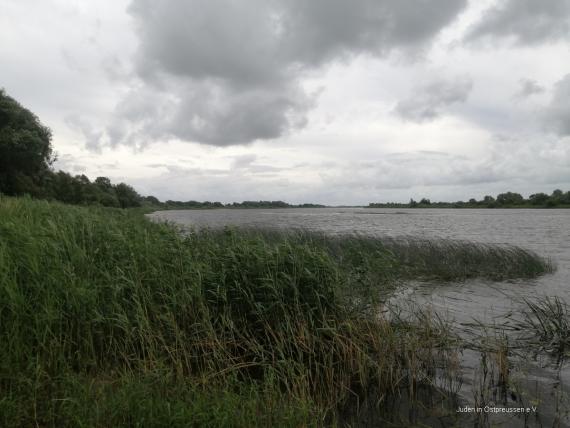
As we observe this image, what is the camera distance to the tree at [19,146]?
113 feet

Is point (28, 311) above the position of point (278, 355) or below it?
above

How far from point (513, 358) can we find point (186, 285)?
21.5 feet

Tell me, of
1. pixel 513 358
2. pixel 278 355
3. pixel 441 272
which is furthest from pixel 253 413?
pixel 441 272

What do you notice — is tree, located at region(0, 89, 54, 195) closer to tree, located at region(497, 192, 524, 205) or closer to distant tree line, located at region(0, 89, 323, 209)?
distant tree line, located at region(0, 89, 323, 209)

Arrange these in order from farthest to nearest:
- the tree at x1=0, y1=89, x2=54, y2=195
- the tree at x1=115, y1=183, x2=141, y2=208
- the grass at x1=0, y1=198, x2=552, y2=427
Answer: the tree at x1=115, y1=183, x2=141, y2=208 < the tree at x1=0, y1=89, x2=54, y2=195 < the grass at x1=0, y1=198, x2=552, y2=427

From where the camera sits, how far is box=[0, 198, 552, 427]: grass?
4.03 m

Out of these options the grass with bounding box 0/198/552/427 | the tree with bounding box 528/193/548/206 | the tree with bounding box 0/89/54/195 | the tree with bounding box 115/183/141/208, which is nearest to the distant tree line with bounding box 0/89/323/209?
the tree with bounding box 0/89/54/195

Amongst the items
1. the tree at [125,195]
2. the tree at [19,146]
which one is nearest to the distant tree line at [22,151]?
the tree at [19,146]

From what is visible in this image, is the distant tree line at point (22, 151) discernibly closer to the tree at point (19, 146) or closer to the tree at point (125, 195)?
the tree at point (19, 146)

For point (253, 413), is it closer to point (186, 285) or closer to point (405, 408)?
point (405, 408)

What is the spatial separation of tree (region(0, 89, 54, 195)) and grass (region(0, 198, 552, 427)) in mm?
35393

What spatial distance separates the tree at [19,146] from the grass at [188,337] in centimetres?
3539

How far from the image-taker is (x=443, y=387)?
5.86m

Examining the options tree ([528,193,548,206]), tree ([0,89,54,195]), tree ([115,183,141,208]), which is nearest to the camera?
tree ([0,89,54,195])
